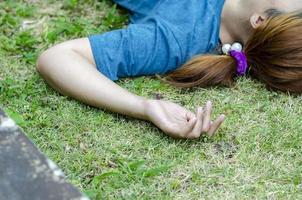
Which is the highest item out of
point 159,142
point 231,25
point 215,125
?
point 231,25

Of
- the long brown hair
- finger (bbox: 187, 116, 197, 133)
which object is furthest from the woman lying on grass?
finger (bbox: 187, 116, 197, 133)

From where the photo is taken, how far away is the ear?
8.58 feet

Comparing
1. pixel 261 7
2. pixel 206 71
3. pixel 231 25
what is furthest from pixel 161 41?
pixel 261 7

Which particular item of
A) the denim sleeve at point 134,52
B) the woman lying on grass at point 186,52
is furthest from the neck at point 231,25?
the denim sleeve at point 134,52

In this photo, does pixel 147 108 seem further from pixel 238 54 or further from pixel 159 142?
pixel 238 54

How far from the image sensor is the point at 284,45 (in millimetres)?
2523

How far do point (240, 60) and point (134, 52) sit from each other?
43cm

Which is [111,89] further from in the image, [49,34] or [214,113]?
[49,34]

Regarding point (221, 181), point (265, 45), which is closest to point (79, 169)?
point (221, 181)

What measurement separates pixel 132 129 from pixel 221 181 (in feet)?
1.34

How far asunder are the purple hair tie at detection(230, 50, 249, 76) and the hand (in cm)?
41

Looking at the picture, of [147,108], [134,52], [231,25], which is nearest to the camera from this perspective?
[147,108]

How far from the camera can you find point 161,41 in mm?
→ 2607

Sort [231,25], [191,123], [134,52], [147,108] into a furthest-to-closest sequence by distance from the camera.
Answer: [231,25] → [134,52] → [147,108] → [191,123]
